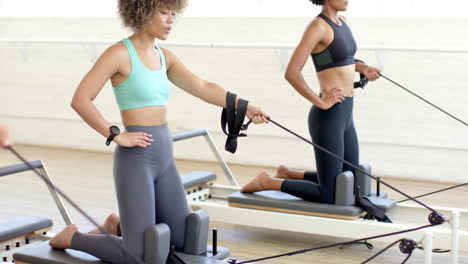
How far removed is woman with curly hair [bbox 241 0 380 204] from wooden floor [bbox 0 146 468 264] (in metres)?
0.31

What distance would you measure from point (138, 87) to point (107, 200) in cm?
231

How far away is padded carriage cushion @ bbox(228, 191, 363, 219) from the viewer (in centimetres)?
354

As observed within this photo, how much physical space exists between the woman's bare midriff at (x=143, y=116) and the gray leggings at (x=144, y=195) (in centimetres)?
2

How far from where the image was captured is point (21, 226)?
3113 millimetres

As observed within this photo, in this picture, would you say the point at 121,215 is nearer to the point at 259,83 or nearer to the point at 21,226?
the point at 21,226

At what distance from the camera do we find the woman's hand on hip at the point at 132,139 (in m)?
2.39

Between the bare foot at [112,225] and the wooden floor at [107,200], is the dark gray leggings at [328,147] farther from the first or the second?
the bare foot at [112,225]

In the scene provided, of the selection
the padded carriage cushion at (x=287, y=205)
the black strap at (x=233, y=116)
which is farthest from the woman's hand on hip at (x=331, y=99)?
the black strap at (x=233, y=116)

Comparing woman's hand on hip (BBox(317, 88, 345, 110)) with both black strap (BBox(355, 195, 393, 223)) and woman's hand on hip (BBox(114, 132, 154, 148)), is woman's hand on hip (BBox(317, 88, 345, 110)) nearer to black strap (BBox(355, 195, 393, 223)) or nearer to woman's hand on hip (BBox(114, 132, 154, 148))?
black strap (BBox(355, 195, 393, 223))

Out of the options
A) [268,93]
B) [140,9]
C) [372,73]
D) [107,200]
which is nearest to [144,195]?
[140,9]

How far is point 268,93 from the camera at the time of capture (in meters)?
5.76

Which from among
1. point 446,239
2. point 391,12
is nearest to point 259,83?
point 391,12

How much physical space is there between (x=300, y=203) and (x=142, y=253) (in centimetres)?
129

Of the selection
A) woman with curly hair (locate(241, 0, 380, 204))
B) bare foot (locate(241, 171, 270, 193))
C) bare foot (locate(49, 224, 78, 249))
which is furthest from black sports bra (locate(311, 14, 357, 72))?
bare foot (locate(49, 224, 78, 249))
